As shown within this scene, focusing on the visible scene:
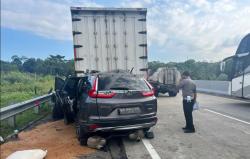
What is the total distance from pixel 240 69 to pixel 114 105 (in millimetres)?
9217

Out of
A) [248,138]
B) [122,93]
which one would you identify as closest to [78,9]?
[122,93]

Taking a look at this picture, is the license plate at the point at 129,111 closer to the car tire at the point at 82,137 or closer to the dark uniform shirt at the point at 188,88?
the car tire at the point at 82,137

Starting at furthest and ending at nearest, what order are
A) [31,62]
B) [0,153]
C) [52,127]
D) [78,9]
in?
1. [31,62]
2. [78,9]
3. [52,127]
4. [0,153]

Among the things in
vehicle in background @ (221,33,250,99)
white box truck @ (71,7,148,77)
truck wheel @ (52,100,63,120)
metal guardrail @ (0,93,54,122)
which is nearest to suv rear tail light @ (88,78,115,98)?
metal guardrail @ (0,93,54,122)

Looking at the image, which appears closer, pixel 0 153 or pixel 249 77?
pixel 0 153

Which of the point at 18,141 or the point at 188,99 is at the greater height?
the point at 188,99

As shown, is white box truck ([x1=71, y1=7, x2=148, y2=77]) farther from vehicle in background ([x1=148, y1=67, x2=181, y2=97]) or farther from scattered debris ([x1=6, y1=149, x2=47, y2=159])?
vehicle in background ([x1=148, y1=67, x2=181, y2=97])

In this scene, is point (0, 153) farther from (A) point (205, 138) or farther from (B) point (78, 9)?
(B) point (78, 9)

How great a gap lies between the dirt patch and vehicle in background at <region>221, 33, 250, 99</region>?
831cm

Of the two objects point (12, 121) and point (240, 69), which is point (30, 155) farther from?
point (240, 69)

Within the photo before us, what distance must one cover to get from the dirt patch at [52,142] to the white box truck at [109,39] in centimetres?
283

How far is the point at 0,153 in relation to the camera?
6.50 m

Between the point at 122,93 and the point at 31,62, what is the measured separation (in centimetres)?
10091

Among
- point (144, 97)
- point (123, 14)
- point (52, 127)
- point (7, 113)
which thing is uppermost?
point (123, 14)
